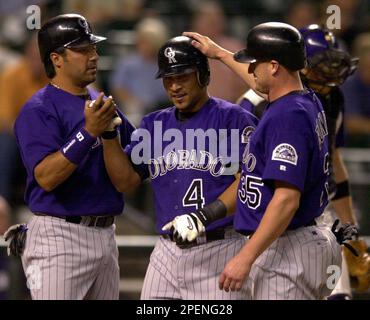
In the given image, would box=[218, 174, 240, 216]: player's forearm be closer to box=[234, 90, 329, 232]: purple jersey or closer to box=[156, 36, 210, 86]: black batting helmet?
box=[234, 90, 329, 232]: purple jersey

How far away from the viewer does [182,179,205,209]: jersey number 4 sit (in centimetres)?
450

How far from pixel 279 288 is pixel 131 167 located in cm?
89

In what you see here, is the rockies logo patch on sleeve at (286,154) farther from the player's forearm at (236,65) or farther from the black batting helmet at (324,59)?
the black batting helmet at (324,59)

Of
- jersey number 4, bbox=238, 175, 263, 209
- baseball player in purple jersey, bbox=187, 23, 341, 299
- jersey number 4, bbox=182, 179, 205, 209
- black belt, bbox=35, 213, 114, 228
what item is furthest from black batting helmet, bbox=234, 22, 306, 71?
black belt, bbox=35, 213, 114, 228

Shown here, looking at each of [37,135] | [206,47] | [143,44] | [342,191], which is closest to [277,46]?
[206,47]

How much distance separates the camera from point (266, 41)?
4207 mm

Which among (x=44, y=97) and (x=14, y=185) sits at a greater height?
(x=44, y=97)

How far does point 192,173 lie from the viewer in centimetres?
452

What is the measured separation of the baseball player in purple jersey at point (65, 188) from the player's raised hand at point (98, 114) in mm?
95

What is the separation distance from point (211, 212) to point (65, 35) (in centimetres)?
103

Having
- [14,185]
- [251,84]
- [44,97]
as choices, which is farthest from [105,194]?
[14,185]

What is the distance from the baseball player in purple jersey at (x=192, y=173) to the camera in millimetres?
4488

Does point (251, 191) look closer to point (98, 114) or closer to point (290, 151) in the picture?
point (290, 151)
